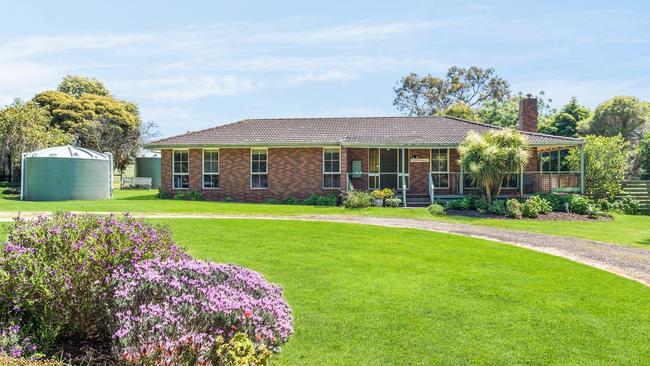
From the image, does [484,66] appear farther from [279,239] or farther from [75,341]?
[75,341]

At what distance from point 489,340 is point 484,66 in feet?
177

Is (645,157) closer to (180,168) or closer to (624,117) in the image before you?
(624,117)

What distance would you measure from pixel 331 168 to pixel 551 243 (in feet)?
45.5

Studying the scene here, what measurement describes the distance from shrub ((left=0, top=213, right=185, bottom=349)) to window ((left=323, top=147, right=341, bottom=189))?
20113 millimetres

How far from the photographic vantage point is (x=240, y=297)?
4.50 m

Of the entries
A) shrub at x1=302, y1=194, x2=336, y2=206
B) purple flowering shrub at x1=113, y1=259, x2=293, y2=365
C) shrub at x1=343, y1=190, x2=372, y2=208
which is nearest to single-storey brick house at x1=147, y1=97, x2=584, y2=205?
shrub at x1=302, y1=194, x2=336, y2=206

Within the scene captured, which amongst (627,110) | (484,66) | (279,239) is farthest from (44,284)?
(484,66)

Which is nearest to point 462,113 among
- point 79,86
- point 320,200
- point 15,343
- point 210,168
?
point 320,200

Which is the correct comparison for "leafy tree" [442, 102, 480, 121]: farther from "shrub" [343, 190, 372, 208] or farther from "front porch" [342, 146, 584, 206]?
"shrub" [343, 190, 372, 208]

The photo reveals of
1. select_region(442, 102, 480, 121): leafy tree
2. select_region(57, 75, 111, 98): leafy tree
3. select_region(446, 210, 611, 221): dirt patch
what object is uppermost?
select_region(57, 75, 111, 98): leafy tree

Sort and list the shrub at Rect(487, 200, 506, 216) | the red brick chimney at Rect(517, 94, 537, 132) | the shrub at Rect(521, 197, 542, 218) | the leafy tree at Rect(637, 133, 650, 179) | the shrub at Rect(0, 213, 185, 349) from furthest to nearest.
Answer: the leafy tree at Rect(637, 133, 650, 179) < the red brick chimney at Rect(517, 94, 537, 132) < the shrub at Rect(487, 200, 506, 216) < the shrub at Rect(521, 197, 542, 218) < the shrub at Rect(0, 213, 185, 349)

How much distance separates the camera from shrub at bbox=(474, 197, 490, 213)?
803 inches

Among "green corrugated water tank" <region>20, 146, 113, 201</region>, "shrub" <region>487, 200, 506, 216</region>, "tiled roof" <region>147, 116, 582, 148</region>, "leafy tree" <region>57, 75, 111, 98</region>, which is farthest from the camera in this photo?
"leafy tree" <region>57, 75, 111, 98</region>

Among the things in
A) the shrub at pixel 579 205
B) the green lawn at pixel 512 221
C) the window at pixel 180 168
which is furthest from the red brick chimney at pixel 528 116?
the window at pixel 180 168
